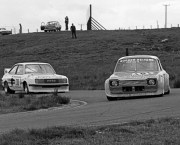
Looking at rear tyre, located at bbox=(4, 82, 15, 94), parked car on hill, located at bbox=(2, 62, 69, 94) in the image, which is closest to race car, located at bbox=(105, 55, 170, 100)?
parked car on hill, located at bbox=(2, 62, 69, 94)

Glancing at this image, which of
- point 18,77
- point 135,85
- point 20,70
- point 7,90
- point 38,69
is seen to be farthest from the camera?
point 7,90

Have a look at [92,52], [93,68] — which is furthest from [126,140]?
[92,52]

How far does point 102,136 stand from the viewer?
28.2 ft

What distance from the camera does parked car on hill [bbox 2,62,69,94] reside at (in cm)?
2047

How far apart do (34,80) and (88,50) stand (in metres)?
30.1

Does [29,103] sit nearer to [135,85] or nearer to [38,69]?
[135,85]

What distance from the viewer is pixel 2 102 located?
1733 cm

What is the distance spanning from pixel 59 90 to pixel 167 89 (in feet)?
15.6

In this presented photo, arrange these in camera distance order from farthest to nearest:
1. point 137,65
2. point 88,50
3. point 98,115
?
point 88,50 < point 137,65 < point 98,115

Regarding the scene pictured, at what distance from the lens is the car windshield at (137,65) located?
17781 mm

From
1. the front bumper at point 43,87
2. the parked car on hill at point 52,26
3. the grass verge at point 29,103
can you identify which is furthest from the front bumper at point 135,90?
the parked car on hill at point 52,26

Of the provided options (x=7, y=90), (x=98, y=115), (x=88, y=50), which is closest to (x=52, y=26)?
(x=88, y=50)

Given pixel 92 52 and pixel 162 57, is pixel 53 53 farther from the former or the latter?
pixel 162 57

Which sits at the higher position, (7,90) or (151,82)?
(151,82)
